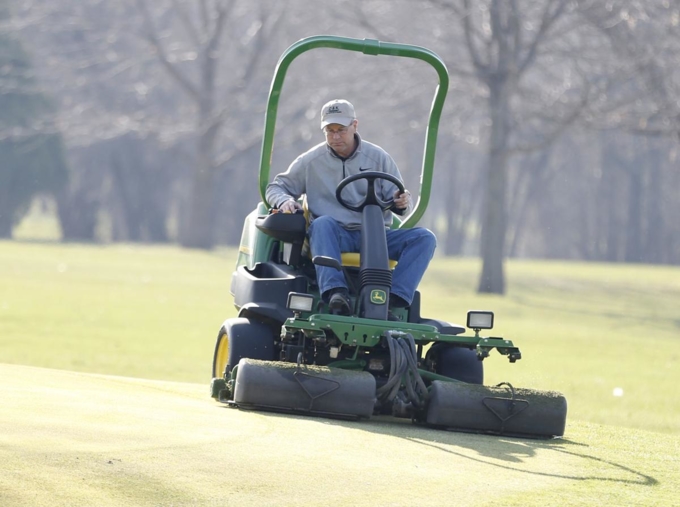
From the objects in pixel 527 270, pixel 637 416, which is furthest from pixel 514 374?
pixel 527 270

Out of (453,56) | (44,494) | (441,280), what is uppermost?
(453,56)

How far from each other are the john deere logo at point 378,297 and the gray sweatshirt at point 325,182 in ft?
Answer: 2.95

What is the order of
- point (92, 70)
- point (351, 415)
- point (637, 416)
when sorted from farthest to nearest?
point (92, 70) < point (637, 416) < point (351, 415)

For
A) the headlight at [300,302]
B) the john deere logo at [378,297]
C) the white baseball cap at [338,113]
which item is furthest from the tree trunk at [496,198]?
the headlight at [300,302]

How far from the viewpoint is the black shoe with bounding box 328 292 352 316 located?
8.77 meters

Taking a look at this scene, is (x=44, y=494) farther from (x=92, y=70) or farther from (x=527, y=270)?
(x=92, y=70)

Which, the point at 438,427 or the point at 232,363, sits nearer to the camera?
the point at 438,427

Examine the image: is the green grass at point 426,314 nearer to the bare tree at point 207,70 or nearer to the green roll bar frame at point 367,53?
the green roll bar frame at point 367,53

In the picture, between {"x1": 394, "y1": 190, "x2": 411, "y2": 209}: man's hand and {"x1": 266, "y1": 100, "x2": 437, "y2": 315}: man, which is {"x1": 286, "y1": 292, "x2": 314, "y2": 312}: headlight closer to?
{"x1": 266, "y1": 100, "x2": 437, "y2": 315}: man

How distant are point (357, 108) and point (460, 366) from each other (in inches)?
1212

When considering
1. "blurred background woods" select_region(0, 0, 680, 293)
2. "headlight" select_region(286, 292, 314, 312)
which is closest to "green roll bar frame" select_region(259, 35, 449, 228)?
"headlight" select_region(286, 292, 314, 312)

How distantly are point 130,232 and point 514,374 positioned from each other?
48.7 m

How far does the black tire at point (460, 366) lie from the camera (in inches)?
369

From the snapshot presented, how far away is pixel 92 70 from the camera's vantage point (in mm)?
55500
